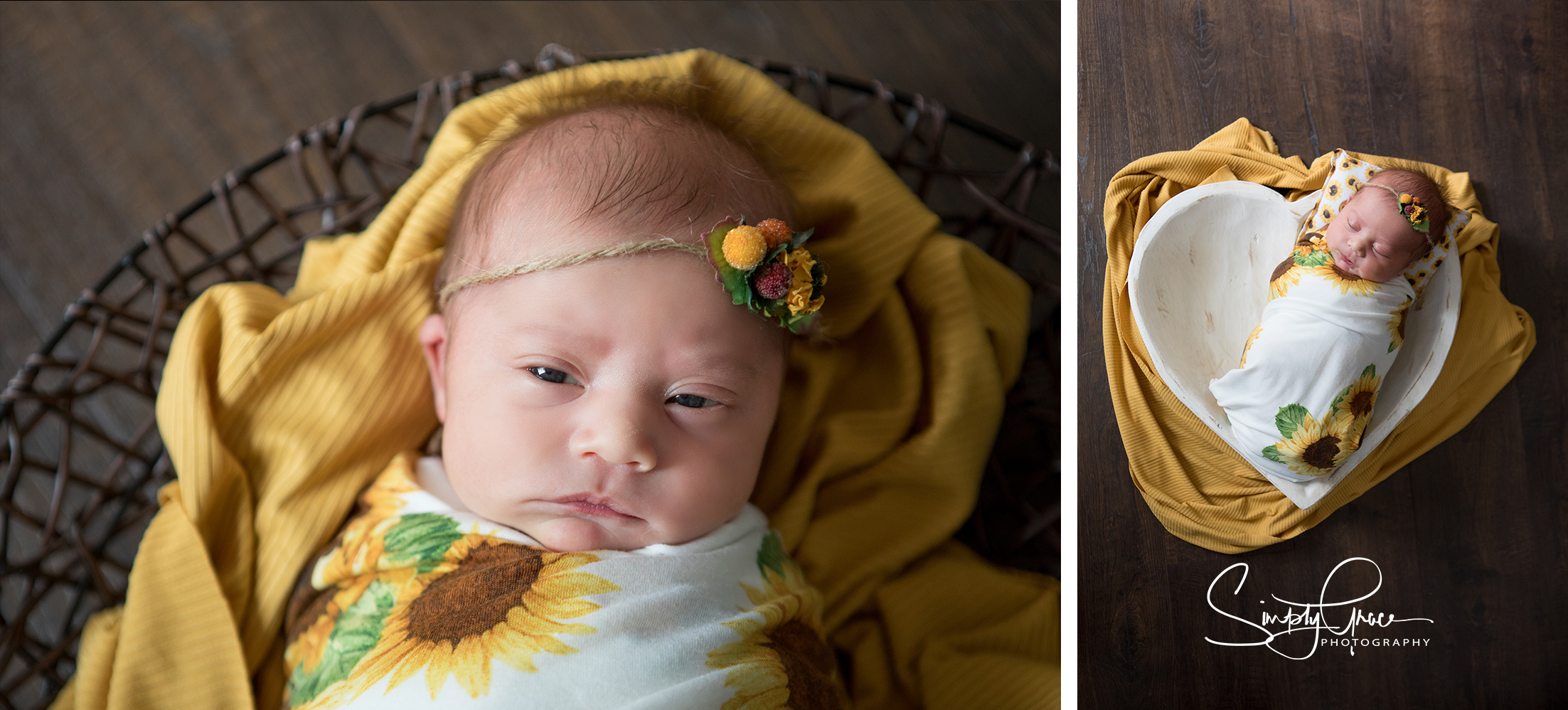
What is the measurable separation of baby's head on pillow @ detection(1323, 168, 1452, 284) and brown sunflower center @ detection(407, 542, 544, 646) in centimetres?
78

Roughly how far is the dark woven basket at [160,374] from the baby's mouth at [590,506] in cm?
54

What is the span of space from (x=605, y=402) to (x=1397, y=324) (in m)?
0.71

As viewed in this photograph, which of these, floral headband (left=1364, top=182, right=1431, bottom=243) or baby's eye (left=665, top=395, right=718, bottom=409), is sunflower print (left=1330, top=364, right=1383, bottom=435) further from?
baby's eye (left=665, top=395, right=718, bottom=409)

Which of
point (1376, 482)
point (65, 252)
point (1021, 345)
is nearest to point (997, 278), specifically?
point (1021, 345)

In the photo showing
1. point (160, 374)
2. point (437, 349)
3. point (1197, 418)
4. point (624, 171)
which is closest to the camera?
point (1197, 418)

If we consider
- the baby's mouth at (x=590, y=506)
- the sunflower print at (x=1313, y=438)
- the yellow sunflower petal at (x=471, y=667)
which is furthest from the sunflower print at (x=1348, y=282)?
the yellow sunflower petal at (x=471, y=667)

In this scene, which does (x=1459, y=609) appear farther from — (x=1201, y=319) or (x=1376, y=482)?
(x=1201, y=319)

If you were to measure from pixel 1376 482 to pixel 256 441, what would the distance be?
1.20 meters

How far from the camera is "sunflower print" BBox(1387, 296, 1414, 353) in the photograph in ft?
2.74

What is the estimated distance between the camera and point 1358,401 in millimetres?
849

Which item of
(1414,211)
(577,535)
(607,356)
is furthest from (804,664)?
(1414,211)

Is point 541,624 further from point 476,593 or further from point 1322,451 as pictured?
point 1322,451

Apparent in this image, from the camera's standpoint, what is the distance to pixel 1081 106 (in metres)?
0.88

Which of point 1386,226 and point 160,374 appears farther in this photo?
point 160,374
